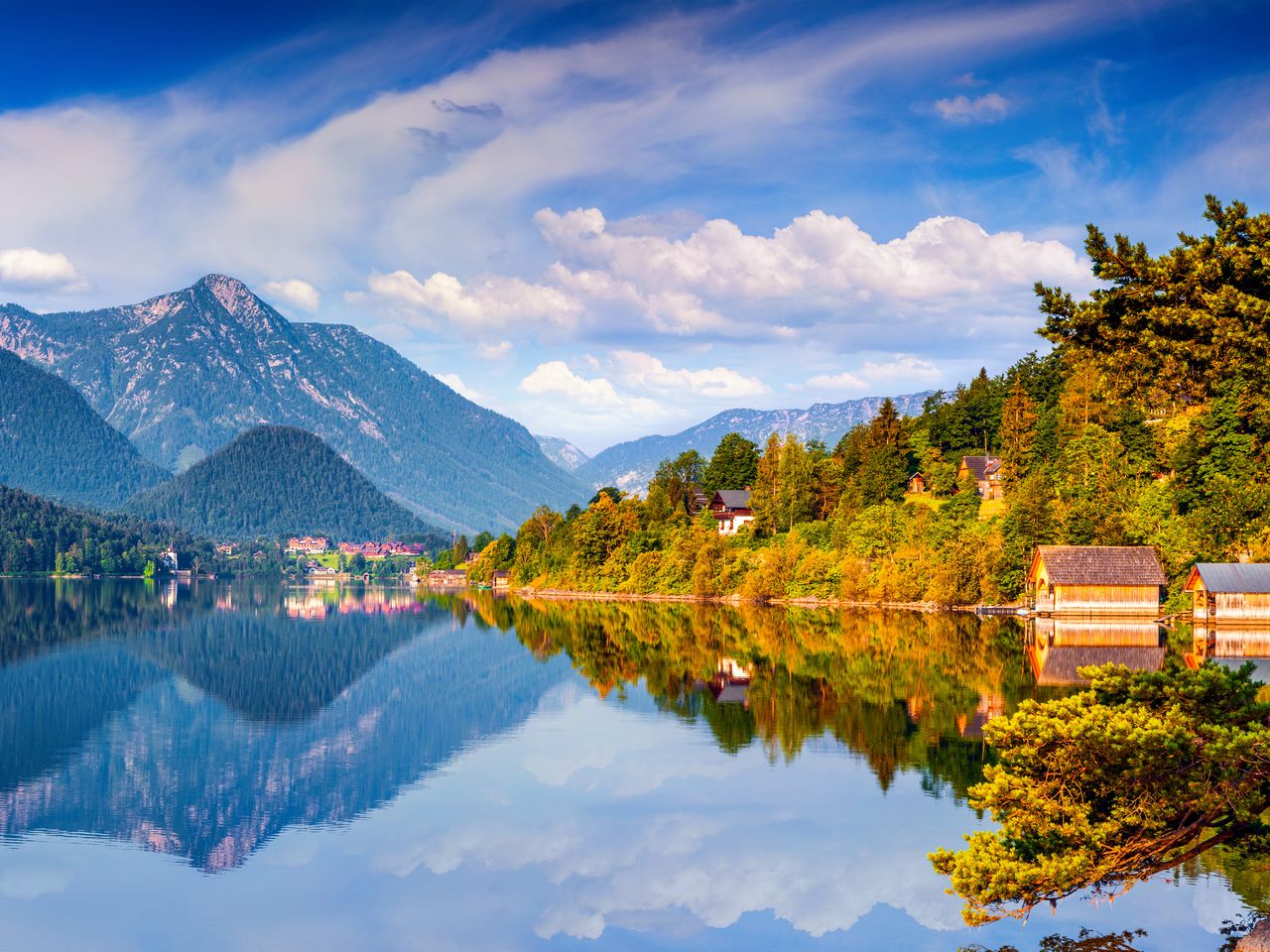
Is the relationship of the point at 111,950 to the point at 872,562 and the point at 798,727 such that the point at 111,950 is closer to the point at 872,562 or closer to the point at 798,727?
the point at 798,727

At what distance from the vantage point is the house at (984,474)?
117 metres

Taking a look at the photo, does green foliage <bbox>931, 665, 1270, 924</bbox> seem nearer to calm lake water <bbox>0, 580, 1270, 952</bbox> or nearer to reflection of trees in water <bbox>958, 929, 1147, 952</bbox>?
reflection of trees in water <bbox>958, 929, 1147, 952</bbox>

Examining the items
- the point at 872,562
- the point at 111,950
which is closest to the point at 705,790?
the point at 111,950

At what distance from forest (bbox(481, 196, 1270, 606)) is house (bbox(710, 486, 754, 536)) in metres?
2.30

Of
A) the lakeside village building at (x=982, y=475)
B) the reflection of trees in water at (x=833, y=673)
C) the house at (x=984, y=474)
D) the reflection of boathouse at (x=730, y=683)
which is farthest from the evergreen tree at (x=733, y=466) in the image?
the reflection of boathouse at (x=730, y=683)

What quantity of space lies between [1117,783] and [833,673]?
1360 inches

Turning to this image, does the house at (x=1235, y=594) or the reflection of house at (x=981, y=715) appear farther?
the house at (x=1235, y=594)

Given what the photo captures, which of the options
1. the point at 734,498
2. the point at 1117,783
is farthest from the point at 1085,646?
the point at 734,498

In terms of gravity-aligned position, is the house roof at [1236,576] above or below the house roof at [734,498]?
below

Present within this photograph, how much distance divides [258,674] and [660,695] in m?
23.4

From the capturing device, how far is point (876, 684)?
154 feet

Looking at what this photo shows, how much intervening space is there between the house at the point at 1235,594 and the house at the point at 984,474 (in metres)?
42.7

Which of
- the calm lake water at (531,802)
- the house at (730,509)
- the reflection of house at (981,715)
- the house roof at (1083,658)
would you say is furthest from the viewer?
the house at (730,509)

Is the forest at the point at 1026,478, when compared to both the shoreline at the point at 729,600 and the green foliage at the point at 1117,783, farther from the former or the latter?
the green foliage at the point at 1117,783
